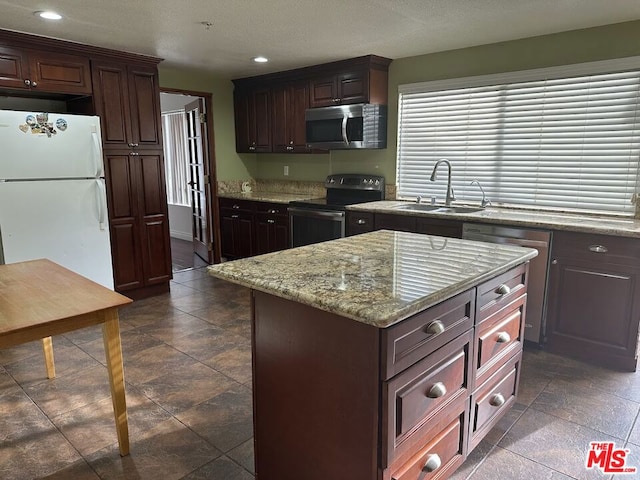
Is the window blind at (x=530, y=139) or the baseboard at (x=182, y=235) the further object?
the baseboard at (x=182, y=235)

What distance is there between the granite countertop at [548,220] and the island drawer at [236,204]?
71.0 inches

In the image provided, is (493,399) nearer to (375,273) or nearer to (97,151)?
(375,273)

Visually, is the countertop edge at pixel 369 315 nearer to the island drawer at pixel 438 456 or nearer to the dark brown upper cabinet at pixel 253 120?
the island drawer at pixel 438 456

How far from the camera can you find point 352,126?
434 centimetres

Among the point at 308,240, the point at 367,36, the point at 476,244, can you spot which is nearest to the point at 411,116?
the point at 367,36

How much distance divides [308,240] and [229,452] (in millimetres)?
2709

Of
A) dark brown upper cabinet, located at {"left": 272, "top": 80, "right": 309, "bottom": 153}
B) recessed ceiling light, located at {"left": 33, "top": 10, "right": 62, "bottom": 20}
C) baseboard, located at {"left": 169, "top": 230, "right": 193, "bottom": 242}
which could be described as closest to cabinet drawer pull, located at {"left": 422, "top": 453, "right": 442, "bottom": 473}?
recessed ceiling light, located at {"left": 33, "top": 10, "right": 62, "bottom": 20}

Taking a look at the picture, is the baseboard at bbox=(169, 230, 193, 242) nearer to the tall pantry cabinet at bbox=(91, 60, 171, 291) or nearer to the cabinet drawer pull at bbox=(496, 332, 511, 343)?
the tall pantry cabinet at bbox=(91, 60, 171, 291)

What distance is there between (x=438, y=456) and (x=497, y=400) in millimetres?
533

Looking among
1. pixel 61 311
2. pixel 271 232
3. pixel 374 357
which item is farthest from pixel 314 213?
pixel 374 357

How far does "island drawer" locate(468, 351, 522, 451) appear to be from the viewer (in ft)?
6.16

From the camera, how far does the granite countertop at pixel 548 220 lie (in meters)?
2.78

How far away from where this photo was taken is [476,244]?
2.25 metres

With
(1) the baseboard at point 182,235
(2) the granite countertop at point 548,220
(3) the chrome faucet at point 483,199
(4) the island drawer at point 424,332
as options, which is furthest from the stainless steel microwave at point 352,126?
(1) the baseboard at point 182,235
